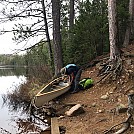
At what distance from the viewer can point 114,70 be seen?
34.4ft

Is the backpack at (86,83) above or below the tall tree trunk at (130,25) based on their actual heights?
below

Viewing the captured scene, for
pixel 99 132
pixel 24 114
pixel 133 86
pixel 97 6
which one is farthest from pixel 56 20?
pixel 99 132

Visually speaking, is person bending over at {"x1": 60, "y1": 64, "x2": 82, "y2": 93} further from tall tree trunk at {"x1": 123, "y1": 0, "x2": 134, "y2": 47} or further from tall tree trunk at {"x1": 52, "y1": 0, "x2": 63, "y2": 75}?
tall tree trunk at {"x1": 123, "y1": 0, "x2": 134, "y2": 47}

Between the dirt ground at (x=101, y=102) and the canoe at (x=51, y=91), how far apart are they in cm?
34

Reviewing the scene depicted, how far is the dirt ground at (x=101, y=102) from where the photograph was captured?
22.6 ft

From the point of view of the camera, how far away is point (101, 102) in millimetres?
9164

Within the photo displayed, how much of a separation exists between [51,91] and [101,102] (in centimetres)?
233

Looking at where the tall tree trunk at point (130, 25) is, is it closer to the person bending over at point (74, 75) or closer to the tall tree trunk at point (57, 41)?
the tall tree trunk at point (57, 41)

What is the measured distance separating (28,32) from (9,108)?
4431 millimetres

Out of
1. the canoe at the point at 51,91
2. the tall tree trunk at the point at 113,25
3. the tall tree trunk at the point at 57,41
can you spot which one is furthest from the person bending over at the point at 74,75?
the tall tree trunk at the point at 57,41

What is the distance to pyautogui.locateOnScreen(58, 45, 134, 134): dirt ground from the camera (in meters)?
6.90

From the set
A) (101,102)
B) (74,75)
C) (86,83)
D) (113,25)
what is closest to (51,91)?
(74,75)

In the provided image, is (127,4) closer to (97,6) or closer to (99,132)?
(97,6)

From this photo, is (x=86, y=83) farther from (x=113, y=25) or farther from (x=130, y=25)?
(x=130, y=25)
